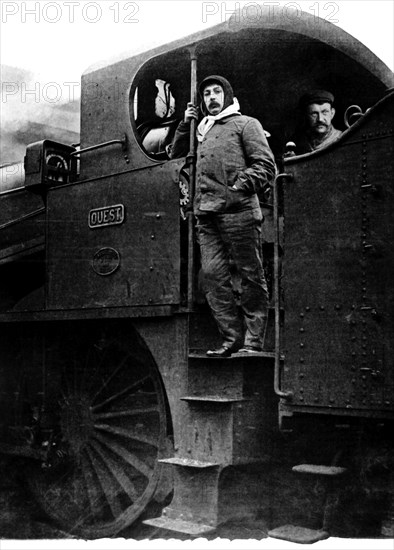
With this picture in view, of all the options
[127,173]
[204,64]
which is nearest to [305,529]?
[127,173]

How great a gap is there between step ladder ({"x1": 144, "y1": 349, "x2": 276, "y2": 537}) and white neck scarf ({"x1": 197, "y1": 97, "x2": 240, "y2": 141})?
1.41 m

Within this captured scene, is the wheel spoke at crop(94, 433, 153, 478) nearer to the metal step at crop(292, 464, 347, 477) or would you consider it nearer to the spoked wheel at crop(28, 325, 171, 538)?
the spoked wheel at crop(28, 325, 171, 538)

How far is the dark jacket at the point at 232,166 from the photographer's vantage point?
453 cm

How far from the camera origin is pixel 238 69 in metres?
5.42

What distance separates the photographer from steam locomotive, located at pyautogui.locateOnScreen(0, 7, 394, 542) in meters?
3.90

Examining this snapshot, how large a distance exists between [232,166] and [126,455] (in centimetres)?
238

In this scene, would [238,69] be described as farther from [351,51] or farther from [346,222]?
[346,222]

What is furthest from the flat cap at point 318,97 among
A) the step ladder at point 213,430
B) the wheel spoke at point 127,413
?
the wheel spoke at point 127,413

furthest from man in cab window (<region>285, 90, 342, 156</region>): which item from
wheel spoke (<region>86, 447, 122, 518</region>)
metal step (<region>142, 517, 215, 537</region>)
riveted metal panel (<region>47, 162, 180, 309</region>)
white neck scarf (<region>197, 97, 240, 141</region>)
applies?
wheel spoke (<region>86, 447, 122, 518</region>)

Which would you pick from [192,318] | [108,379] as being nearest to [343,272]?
[192,318]

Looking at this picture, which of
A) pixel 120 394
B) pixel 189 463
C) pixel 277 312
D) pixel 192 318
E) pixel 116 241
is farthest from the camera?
pixel 120 394

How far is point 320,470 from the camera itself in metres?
3.97

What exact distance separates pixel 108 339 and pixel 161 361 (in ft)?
2.80

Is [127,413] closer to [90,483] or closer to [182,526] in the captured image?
[90,483]
